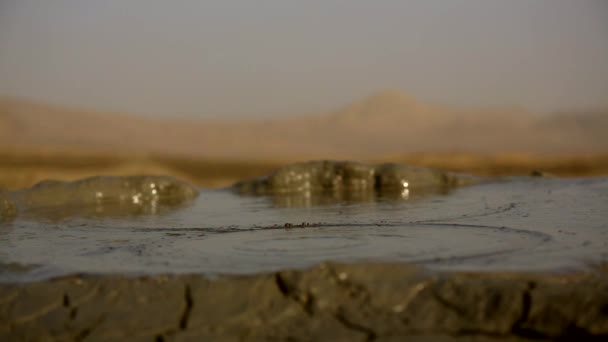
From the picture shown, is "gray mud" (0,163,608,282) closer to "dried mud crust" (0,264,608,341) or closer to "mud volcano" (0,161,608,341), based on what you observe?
"mud volcano" (0,161,608,341)

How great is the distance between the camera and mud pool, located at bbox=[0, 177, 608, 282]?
290cm

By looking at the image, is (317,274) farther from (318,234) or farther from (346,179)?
(346,179)

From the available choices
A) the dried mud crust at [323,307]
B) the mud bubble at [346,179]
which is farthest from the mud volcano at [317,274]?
the mud bubble at [346,179]

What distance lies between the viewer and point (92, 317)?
2424mm

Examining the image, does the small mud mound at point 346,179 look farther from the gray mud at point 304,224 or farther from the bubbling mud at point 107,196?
the bubbling mud at point 107,196

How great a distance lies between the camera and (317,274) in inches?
99.1

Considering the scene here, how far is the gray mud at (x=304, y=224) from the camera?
116 inches

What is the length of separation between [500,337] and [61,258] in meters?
2.14

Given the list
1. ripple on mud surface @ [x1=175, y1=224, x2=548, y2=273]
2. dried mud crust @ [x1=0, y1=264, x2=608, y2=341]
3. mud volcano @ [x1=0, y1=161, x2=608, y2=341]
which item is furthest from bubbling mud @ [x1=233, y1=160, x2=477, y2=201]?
dried mud crust @ [x1=0, y1=264, x2=608, y2=341]

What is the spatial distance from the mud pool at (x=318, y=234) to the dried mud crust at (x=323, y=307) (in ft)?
0.66

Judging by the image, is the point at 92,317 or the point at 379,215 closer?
the point at 92,317

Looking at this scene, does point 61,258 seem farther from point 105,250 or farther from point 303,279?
point 303,279

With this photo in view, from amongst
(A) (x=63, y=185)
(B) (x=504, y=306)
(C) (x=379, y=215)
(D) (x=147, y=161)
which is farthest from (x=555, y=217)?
(D) (x=147, y=161)

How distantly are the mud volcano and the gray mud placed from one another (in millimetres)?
16
